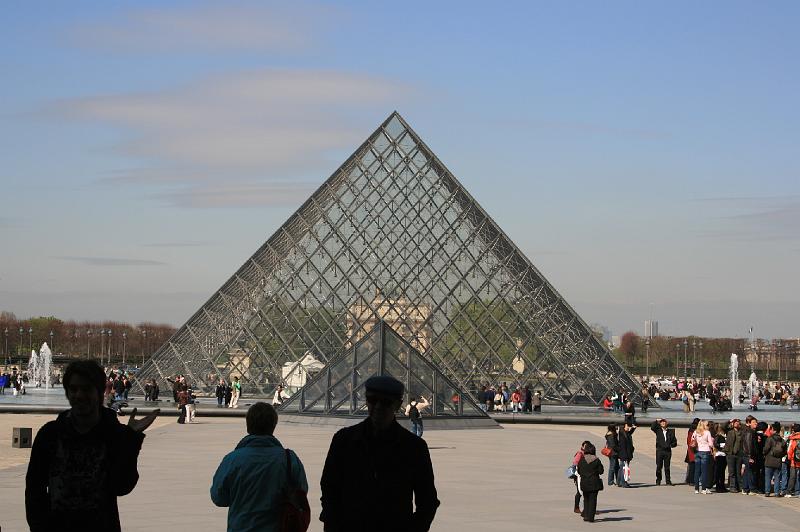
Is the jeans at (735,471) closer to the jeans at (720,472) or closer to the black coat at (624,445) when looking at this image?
the jeans at (720,472)

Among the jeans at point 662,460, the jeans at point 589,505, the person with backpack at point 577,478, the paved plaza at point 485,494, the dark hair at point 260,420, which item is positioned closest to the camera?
the dark hair at point 260,420

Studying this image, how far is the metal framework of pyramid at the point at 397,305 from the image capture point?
164 ft

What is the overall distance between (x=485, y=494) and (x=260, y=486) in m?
12.1

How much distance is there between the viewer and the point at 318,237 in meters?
52.8

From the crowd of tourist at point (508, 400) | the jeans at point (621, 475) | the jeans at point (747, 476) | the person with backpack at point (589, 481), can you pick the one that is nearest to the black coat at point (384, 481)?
the person with backpack at point (589, 481)

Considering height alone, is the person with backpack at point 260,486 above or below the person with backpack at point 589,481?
above

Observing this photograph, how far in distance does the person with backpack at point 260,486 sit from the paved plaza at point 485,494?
298 inches

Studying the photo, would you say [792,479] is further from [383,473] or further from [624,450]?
[383,473]

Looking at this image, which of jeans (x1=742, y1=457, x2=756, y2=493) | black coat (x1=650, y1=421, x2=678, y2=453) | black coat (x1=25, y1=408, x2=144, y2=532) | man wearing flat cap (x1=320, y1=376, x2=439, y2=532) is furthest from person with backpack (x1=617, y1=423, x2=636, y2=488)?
black coat (x1=25, y1=408, x2=144, y2=532)

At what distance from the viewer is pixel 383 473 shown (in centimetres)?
555

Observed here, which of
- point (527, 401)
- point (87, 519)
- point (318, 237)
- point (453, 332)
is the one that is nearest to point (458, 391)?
point (527, 401)

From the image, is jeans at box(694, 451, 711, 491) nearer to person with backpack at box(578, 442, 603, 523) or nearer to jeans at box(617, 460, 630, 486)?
jeans at box(617, 460, 630, 486)

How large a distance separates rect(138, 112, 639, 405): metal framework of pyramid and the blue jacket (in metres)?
42.5

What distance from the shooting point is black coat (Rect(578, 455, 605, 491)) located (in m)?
15.4
